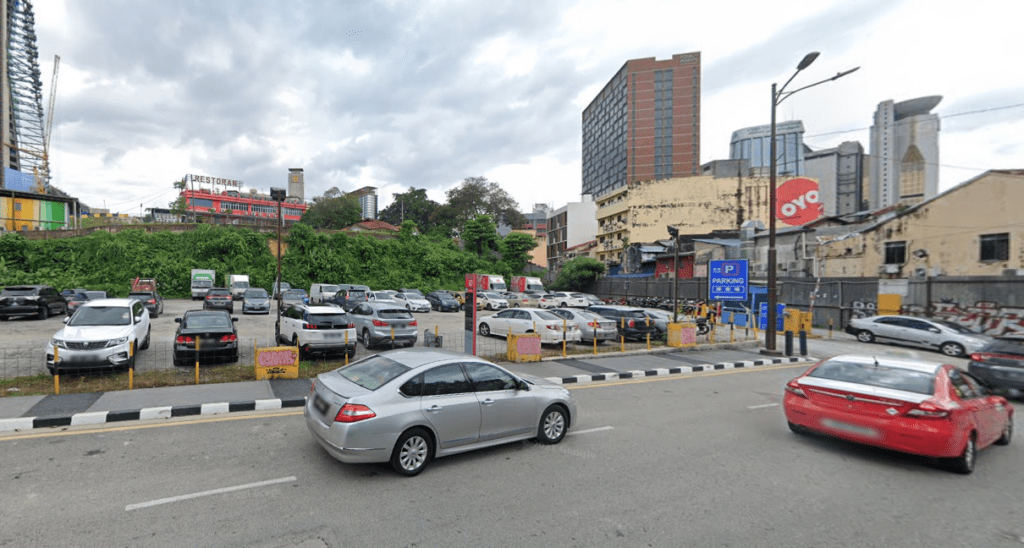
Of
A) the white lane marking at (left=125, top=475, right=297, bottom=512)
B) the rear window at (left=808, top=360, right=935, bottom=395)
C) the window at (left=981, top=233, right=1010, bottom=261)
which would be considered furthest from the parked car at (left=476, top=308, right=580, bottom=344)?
the window at (left=981, top=233, right=1010, bottom=261)

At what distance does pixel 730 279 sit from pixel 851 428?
13.2m

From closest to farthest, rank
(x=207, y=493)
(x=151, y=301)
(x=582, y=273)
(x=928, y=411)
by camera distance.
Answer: (x=207, y=493), (x=928, y=411), (x=151, y=301), (x=582, y=273)

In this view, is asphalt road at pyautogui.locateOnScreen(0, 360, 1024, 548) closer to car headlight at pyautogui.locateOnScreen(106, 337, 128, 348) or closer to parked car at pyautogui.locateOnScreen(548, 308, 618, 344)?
car headlight at pyautogui.locateOnScreen(106, 337, 128, 348)

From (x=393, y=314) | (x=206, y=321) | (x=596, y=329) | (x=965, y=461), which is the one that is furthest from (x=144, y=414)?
(x=596, y=329)

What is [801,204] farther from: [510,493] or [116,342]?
[116,342]

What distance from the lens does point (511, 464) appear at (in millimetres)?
5680

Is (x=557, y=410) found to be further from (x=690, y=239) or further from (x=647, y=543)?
(x=690, y=239)

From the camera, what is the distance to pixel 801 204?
3891cm

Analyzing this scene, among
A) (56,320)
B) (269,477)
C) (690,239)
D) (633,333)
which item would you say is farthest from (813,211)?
(56,320)

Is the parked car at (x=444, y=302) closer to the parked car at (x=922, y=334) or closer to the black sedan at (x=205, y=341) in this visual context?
the black sedan at (x=205, y=341)

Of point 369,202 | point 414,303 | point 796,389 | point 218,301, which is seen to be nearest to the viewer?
point 796,389

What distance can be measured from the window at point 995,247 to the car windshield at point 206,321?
33.2 metres

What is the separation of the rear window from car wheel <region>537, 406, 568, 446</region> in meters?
3.61

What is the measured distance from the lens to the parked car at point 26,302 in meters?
20.0
